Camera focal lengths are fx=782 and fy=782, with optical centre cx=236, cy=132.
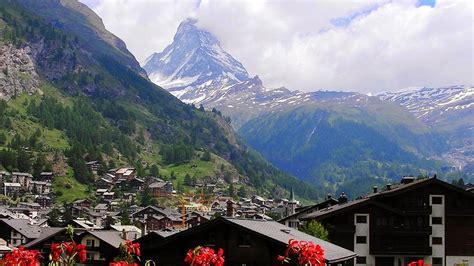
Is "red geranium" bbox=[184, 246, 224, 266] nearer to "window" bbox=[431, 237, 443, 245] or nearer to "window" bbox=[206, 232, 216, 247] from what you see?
"window" bbox=[206, 232, 216, 247]

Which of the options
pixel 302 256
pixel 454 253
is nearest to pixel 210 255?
pixel 302 256

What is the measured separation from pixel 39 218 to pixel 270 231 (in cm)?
15910

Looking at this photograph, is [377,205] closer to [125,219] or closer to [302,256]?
[302,256]

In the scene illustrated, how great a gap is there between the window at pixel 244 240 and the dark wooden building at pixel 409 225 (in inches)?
1259

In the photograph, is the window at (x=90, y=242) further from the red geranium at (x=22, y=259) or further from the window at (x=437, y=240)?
the red geranium at (x=22, y=259)

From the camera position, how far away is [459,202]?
267 feet

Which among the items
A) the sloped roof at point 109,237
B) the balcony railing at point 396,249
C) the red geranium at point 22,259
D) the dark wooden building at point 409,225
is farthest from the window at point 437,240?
the red geranium at point 22,259

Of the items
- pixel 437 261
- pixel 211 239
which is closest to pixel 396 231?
pixel 437 261

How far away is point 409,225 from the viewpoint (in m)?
79.8

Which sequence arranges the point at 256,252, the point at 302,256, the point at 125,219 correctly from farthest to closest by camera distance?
1. the point at 125,219
2. the point at 256,252
3. the point at 302,256

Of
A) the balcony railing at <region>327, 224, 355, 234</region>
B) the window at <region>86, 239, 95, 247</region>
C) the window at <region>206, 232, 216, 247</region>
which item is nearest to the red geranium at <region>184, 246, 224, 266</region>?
the window at <region>206, 232, 216, 247</region>

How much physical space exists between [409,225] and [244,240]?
121 feet

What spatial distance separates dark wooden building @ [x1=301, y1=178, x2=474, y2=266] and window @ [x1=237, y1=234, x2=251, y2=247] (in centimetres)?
3197

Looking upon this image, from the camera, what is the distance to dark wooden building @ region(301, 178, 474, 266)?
78.9 m
